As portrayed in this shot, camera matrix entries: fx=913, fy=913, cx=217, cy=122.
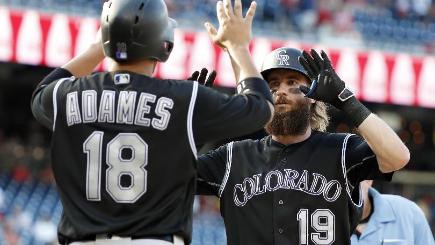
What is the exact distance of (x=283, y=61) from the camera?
176 inches

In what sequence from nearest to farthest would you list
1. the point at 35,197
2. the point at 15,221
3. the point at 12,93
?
the point at 15,221 → the point at 35,197 → the point at 12,93

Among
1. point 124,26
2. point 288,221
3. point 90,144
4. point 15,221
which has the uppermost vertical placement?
point 124,26

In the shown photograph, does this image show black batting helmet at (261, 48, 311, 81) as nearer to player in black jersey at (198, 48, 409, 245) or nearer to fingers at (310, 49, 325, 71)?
player in black jersey at (198, 48, 409, 245)

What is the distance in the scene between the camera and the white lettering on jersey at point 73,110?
327 cm

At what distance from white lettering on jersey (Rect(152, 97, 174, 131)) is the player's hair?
1564 millimetres

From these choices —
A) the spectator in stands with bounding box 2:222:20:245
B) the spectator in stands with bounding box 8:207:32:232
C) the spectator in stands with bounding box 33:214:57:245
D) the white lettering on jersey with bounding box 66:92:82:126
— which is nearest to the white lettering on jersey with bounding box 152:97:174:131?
the white lettering on jersey with bounding box 66:92:82:126

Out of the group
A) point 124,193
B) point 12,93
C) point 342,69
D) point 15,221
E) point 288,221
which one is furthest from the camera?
point 12,93

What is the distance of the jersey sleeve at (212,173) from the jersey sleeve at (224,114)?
3.67ft

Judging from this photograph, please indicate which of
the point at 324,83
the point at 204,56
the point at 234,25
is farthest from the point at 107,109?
the point at 204,56

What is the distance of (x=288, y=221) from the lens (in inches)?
165

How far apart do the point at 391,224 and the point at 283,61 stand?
1.22 metres

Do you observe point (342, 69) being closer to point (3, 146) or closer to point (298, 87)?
point (3, 146)

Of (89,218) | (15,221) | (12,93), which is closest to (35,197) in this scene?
(15,221)

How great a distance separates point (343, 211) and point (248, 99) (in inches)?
45.0
